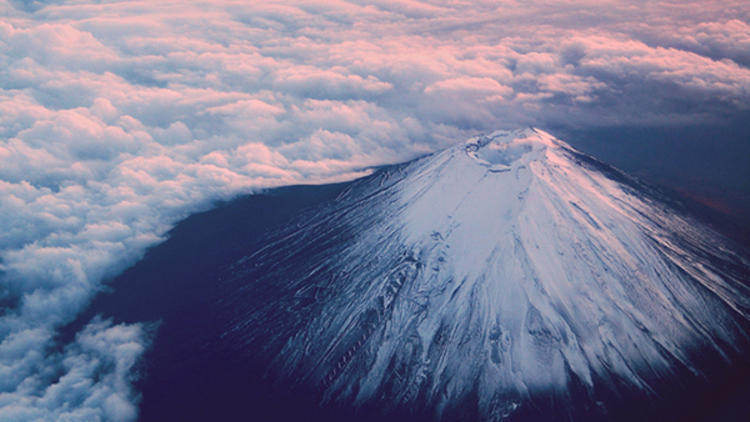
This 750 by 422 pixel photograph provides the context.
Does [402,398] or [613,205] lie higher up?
[613,205]

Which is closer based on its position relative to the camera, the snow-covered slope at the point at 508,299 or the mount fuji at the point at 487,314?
the mount fuji at the point at 487,314

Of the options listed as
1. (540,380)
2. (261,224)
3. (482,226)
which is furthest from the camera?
(261,224)

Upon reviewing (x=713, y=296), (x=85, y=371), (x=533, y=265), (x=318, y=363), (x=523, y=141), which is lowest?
(x=85, y=371)

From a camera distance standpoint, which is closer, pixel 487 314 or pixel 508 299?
pixel 508 299

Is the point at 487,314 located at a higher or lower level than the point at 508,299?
lower

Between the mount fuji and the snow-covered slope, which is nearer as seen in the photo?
the mount fuji

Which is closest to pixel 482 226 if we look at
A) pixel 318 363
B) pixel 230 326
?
pixel 318 363

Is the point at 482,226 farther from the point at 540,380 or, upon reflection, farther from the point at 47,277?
the point at 47,277

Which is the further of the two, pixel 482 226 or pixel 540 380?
pixel 482 226
